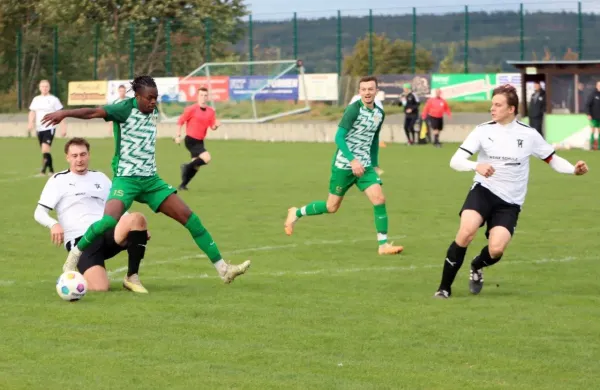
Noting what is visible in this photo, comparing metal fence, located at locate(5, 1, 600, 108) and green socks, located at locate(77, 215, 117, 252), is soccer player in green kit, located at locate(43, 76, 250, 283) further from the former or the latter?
metal fence, located at locate(5, 1, 600, 108)

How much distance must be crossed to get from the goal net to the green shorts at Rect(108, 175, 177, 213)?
3416 centimetres

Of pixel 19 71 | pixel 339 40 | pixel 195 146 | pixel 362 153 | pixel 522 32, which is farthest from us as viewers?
pixel 19 71

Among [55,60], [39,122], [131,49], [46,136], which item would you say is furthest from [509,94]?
[55,60]

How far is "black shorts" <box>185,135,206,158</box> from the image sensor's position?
21922 millimetres

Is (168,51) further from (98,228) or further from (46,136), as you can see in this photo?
(98,228)

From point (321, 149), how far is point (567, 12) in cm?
1009

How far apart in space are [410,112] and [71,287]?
97.1 feet

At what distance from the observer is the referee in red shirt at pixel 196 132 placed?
2162 cm

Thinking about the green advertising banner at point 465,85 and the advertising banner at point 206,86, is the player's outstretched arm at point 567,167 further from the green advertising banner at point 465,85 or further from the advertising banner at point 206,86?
the advertising banner at point 206,86

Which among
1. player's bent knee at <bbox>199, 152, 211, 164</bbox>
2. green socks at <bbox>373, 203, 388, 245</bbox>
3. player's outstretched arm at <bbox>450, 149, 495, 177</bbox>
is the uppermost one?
player's outstretched arm at <bbox>450, 149, 495, 177</bbox>

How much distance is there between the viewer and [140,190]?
1017 cm

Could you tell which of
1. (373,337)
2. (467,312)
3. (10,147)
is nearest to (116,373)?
(373,337)

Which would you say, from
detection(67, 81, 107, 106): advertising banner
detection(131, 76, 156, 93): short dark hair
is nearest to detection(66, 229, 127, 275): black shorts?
detection(131, 76, 156, 93): short dark hair

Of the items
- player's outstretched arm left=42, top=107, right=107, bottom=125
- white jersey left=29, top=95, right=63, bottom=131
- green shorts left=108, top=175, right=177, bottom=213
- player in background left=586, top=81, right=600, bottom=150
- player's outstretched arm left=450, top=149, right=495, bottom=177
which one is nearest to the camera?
player's outstretched arm left=42, top=107, right=107, bottom=125
